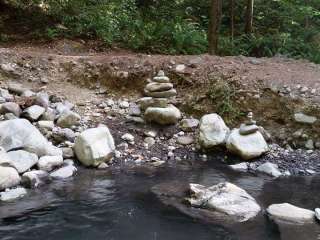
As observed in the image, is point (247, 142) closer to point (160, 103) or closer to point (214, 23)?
point (160, 103)

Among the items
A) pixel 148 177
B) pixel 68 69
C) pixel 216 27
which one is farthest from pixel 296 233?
pixel 216 27

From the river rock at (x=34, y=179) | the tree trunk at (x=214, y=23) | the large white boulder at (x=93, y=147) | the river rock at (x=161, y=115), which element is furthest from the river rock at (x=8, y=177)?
the tree trunk at (x=214, y=23)

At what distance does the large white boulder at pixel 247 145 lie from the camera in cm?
880

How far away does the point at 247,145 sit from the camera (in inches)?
350

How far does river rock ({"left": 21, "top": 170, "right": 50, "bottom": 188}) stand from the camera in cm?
718

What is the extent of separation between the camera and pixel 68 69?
36.3 ft

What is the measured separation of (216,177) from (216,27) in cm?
622

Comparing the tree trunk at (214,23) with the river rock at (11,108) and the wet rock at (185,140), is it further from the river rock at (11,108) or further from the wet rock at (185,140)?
the river rock at (11,108)

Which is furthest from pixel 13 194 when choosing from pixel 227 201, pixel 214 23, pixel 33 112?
pixel 214 23

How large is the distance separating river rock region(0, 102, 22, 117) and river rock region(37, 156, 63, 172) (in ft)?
5.75

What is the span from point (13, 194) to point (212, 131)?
4.21m

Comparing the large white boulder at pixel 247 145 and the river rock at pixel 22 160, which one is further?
the large white boulder at pixel 247 145

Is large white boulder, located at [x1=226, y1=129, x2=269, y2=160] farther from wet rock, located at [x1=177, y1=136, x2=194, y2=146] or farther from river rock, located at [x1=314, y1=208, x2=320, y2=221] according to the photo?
river rock, located at [x1=314, y1=208, x2=320, y2=221]

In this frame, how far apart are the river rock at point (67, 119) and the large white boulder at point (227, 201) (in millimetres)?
3441
